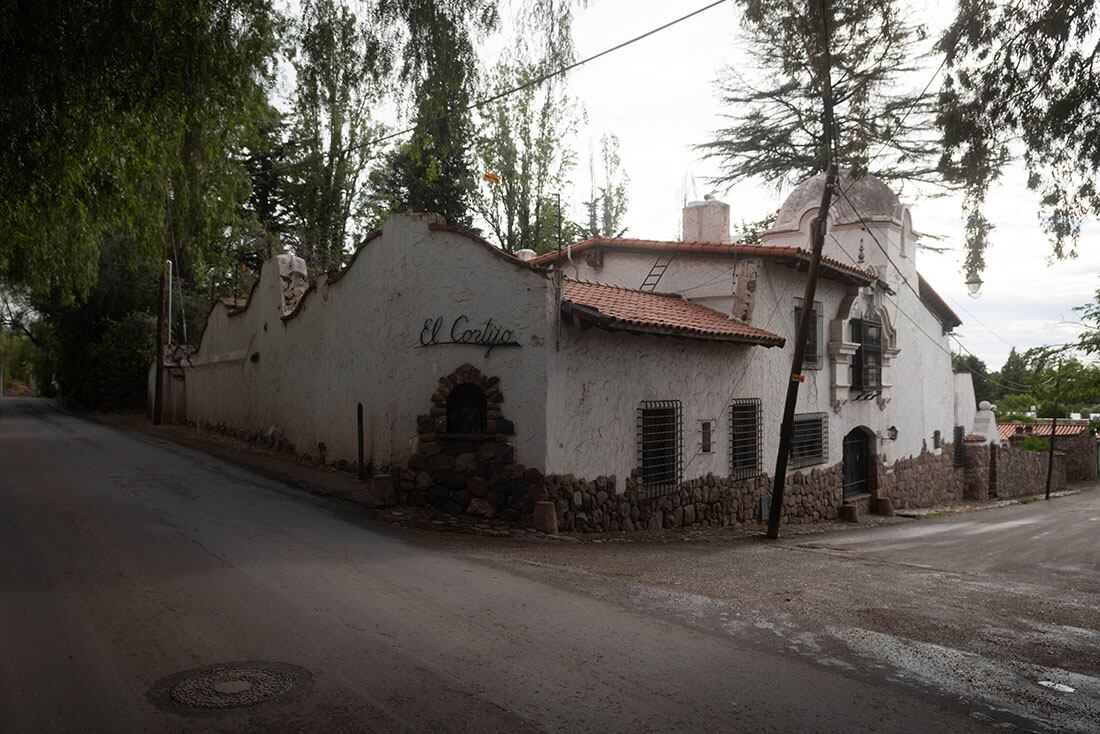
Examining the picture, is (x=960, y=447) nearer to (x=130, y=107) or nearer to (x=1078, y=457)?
(x=1078, y=457)

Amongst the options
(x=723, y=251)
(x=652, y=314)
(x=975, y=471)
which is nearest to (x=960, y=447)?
(x=975, y=471)

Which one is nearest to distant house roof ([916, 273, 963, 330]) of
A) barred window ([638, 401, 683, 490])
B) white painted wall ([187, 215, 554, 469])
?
barred window ([638, 401, 683, 490])

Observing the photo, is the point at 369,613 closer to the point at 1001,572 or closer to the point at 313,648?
the point at 313,648

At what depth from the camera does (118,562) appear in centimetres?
705

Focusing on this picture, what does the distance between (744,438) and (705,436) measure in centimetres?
162

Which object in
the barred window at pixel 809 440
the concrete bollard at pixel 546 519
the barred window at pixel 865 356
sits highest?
the barred window at pixel 865 356

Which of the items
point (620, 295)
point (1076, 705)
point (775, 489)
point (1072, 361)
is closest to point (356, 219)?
point (620, 295)

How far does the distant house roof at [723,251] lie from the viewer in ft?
48.2

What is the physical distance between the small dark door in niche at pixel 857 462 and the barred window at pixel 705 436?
23.0 feet

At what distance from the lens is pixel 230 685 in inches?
171

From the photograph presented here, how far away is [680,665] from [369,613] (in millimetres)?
2463

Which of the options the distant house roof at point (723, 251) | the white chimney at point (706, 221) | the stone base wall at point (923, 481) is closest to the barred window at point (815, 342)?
the distant house roof at point (723, 251)

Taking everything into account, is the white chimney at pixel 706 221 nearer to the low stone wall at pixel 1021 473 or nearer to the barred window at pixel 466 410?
the barred window at pixel 466 410

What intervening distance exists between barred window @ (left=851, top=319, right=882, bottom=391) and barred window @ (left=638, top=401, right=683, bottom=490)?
815 cm
